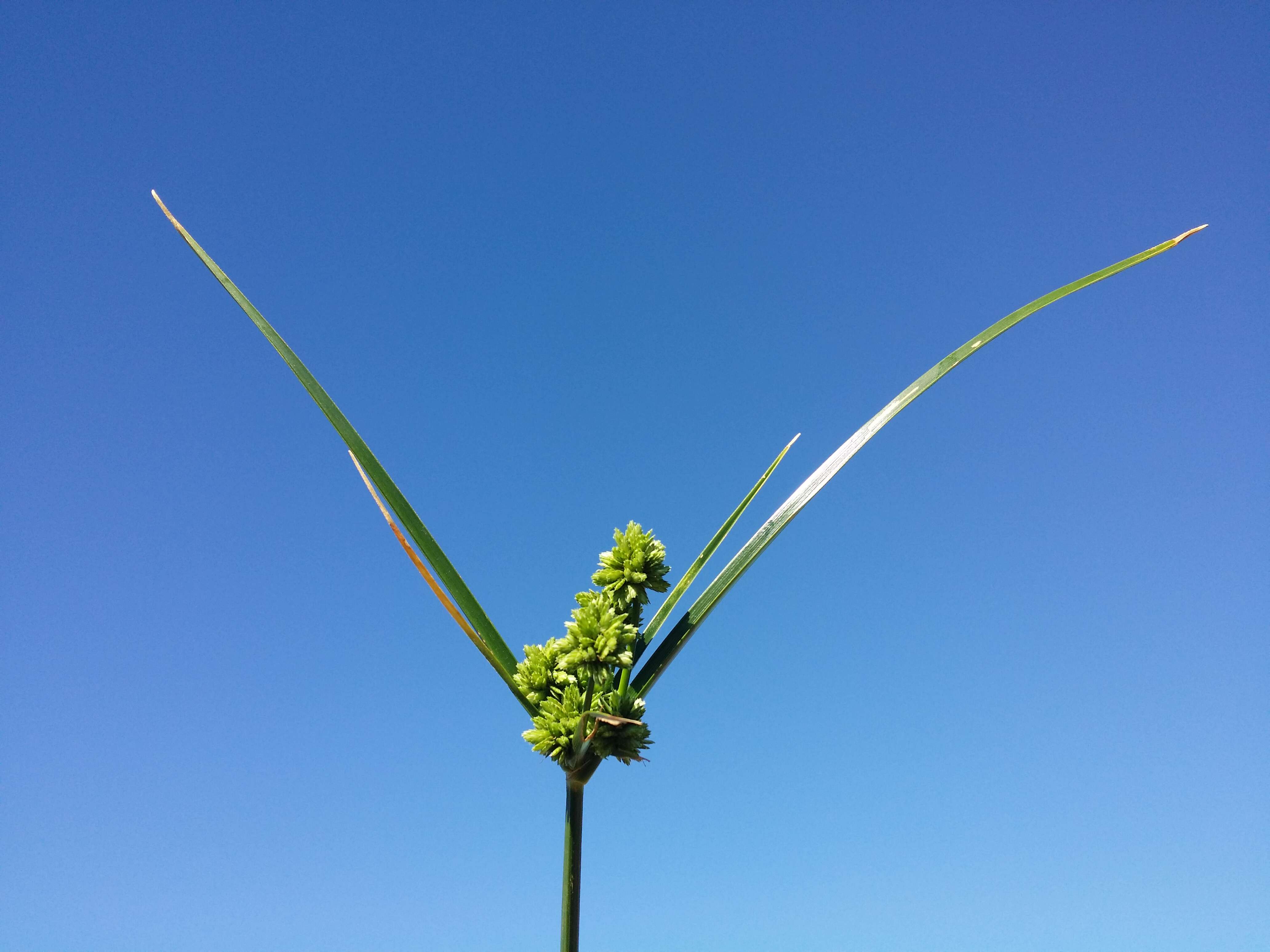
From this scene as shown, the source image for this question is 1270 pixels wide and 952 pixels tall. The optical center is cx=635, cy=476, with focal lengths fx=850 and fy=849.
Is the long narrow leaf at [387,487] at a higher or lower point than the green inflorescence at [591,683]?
higher

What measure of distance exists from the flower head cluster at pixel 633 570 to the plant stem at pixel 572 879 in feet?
1.54

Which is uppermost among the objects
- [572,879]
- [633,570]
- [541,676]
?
[633,570]

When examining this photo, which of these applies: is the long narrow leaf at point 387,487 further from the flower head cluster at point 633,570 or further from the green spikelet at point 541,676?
the flower head cluster at point 633,570

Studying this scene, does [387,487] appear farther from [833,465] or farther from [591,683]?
[833,465]

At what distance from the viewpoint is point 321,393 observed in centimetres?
194

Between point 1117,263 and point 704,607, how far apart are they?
4.59 feet

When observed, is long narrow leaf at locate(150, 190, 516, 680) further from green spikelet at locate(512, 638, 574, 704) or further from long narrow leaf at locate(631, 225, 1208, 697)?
long narrow leaf at locate(631, 225, 1208, 697)

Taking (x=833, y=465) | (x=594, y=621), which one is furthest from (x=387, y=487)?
(x=833, y=465)

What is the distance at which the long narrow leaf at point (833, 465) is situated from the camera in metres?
2.05

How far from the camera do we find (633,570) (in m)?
2.11

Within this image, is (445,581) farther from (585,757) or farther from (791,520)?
(791,520)

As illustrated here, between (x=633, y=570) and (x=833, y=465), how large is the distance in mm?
567

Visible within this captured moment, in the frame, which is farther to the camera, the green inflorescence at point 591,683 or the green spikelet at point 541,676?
the green spikelet at point 541,676

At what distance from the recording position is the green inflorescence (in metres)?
1.86
